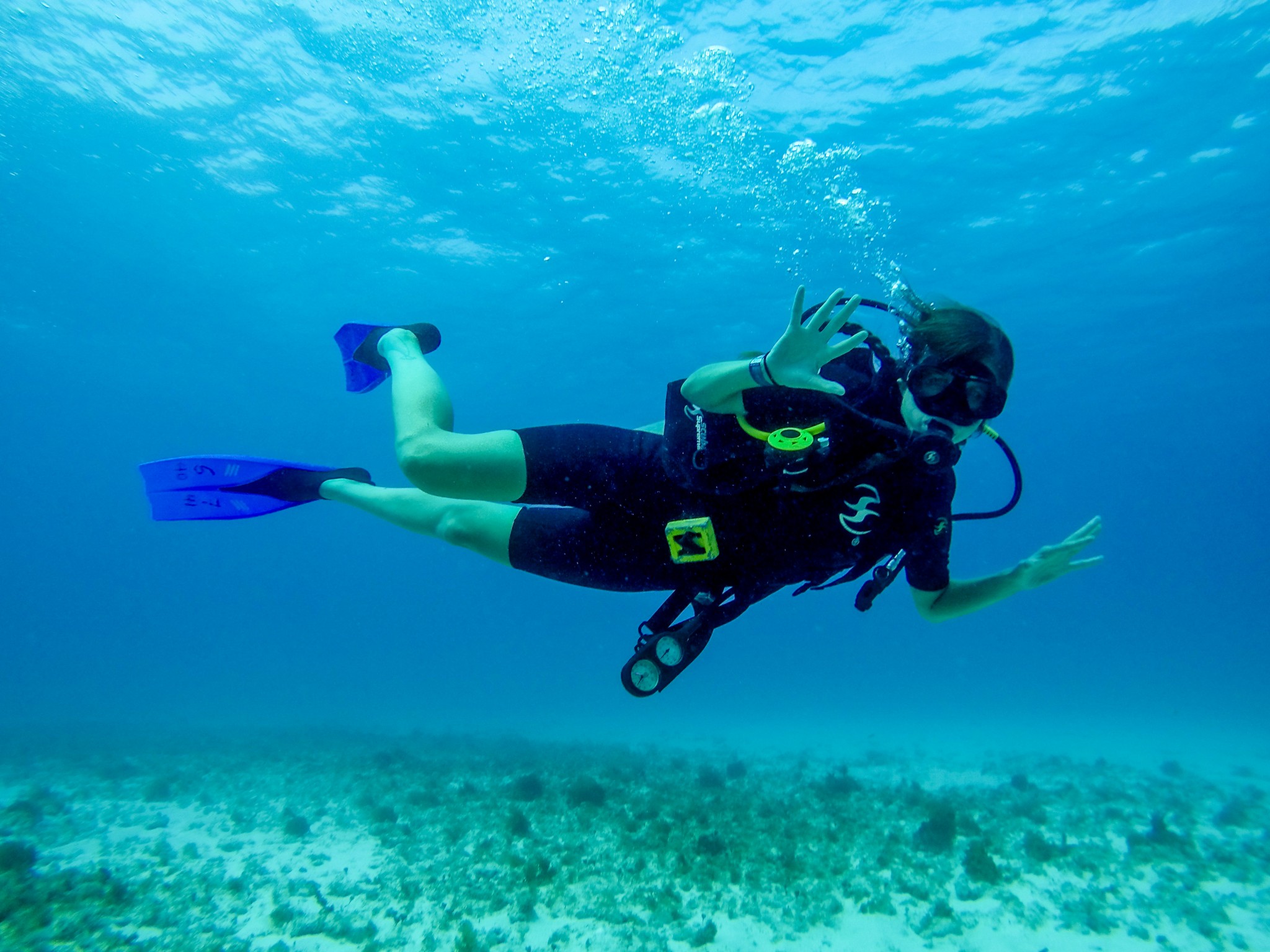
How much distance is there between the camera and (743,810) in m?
8.86

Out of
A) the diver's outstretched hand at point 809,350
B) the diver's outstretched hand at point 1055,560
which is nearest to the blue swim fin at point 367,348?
the diver's outstretched hand at point 809,350

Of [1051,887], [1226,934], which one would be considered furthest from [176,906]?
[1226,934]

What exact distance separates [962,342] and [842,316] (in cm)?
77

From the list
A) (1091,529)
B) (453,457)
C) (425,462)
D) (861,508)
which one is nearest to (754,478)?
(861,508)

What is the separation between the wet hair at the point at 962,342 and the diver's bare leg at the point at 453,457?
78.7 inches

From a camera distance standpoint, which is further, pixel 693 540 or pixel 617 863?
pixel 617 863

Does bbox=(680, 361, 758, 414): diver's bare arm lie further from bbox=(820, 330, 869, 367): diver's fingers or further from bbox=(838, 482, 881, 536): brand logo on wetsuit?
bbox=(838, 482, 881, 536): brand logo on wetsuit

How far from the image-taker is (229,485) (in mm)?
5152

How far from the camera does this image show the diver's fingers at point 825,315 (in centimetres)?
245

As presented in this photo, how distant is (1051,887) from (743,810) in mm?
3488

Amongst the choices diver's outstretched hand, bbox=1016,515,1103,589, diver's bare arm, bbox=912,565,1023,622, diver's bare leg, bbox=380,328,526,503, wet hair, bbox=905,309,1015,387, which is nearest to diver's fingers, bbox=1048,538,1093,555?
diver's outstretched hand, bbox=1016,515,1103,589

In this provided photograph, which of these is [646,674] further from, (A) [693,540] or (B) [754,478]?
(B) [754,478]

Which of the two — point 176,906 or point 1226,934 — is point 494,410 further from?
point 1226,934

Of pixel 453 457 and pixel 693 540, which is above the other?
pixel 453 457
